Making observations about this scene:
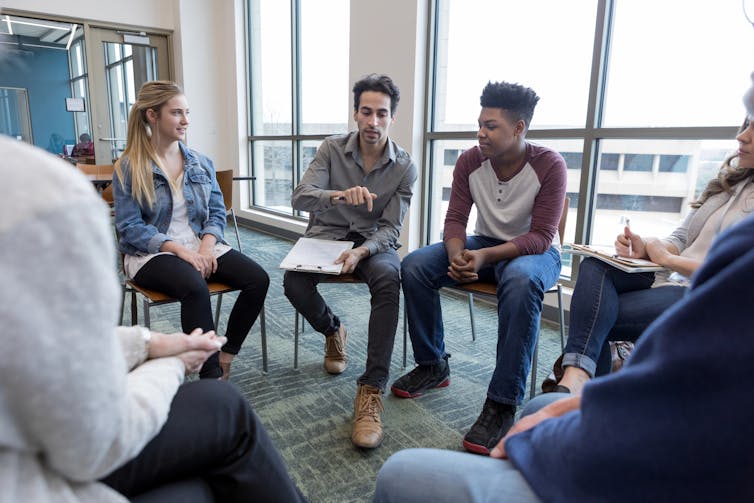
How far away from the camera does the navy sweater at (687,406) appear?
0.47 meters

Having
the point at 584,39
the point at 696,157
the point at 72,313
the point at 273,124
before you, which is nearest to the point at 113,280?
the point at 72,313

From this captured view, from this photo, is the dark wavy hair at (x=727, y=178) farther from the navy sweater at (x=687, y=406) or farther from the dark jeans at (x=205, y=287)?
the dark jeans at (x=205, y=287)

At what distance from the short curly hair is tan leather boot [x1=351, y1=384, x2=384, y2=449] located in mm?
1161

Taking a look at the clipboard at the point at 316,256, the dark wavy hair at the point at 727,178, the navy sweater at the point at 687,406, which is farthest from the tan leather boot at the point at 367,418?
the dark wavy hair at the point at 727,178

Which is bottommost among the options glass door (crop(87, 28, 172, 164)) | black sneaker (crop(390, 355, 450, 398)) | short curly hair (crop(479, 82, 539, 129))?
black sneaker (crop(390, 355, 450, 398))

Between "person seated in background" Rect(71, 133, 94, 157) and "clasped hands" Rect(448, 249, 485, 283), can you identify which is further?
"person seated in background" Rect(71, 133, 94, 157)

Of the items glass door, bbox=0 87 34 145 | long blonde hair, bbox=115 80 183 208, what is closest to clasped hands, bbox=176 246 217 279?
long blonde hair, bbox=115 80 183 208

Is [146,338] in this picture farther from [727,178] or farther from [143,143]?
[727,178]

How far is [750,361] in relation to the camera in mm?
462

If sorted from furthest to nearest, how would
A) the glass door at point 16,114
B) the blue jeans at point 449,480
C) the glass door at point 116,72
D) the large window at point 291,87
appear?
Answer: the glass door at point 16,114
the glass door at point 116,72
the large window at point 291,87
the blue jeans at point 449,480

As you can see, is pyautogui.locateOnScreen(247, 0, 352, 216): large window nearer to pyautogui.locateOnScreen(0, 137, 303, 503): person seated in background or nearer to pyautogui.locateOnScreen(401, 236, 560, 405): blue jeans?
pyautogui.locateOnScreen(401, 236, 560, 405): blue jeans

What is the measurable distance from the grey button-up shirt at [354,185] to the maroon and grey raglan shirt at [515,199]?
22 cm

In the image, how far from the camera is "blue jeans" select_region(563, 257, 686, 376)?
1550mm

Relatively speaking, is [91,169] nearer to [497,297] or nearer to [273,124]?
[273,124]
